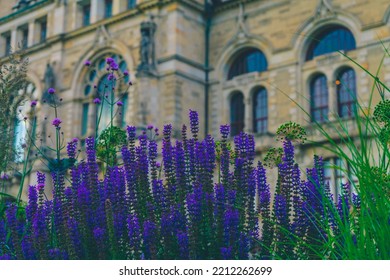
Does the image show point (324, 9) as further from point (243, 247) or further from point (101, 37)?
point (243, 247)

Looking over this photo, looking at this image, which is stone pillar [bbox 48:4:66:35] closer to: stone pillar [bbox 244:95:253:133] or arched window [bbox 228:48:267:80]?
arched window [bbox 228:48:267:80]

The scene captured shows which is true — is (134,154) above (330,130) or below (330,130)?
below

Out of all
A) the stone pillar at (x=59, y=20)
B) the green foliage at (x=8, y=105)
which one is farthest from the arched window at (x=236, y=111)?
the green foliage at (x=8, y=105)

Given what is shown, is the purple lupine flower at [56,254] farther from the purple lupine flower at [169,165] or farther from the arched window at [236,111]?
the arched window at [236,111]

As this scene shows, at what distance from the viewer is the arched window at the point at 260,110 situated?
25.9 metres

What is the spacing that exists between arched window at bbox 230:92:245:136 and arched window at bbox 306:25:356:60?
3.46 meters

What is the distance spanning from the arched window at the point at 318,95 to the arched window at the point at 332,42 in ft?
3.04

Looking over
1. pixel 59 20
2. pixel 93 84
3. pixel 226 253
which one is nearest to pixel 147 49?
pixel 93 84

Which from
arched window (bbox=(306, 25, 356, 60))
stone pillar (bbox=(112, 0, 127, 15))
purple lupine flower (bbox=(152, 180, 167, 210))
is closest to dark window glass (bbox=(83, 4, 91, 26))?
stone pillar (bbox=(112, 0, 127, 15))

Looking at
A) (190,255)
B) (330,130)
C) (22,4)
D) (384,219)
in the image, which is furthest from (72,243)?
(22,4)

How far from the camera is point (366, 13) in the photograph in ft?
75.9

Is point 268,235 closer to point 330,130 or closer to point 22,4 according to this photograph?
point 330,130

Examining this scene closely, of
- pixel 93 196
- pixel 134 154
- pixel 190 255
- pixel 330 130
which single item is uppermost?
pixel 330 130

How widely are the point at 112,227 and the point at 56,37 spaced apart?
86.9 feet
